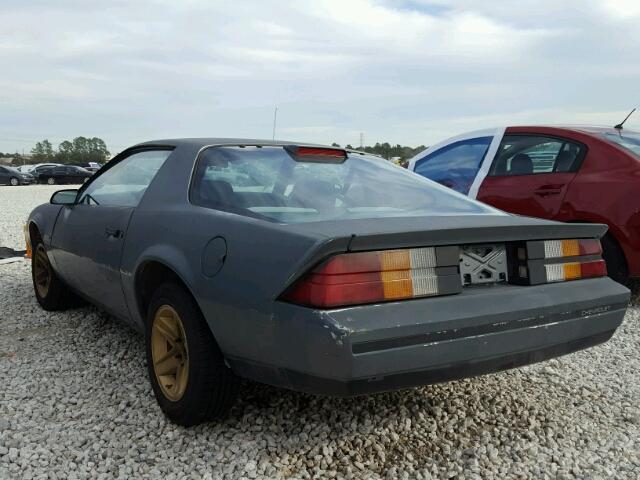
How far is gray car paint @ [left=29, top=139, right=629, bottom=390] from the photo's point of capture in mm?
1955

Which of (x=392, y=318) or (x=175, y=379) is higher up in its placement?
(x=392, y=318)

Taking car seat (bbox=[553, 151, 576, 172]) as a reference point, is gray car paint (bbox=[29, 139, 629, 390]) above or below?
below

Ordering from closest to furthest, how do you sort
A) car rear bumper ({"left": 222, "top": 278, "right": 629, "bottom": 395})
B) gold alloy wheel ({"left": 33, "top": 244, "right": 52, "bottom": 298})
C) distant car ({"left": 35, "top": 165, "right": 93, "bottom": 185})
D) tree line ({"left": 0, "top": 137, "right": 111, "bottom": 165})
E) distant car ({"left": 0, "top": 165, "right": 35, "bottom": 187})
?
car rear bumper ({"left": 222, "top": 278, "right": 629, "bottom": 395}) < gold alloy wheel ({"left": 33, "top": 244, "right": 52, "bottom": 298}) < distant car ({"left": 0, "top": 165, "right": 35, "bottom": 187}) < distant car ({"left": 35, "top": 165, "right": 93, "bottom": 185}) < tree line ({"left": 0, "top": 137, "right": 111, "bottom": 165})

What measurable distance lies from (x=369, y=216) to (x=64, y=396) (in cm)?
176

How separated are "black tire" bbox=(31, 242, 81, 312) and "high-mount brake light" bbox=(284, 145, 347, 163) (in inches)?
86.5

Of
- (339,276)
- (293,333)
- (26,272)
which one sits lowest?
(26,272)

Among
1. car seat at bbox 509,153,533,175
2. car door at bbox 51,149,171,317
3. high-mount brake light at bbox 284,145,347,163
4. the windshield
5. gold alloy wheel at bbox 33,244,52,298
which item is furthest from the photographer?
car seat at bbox 509,153,533,175

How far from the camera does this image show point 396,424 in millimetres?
2617

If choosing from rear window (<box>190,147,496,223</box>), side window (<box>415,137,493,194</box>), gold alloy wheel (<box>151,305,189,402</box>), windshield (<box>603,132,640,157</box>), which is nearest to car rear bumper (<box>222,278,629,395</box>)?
gold alloy wheel (<box>151,305,189,402</box>)

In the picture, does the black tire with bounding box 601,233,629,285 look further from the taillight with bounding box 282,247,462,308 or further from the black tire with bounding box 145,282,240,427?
the black tire with bounding box 145,282,240,427

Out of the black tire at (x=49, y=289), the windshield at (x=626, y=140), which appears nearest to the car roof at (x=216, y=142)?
the black tire at (x=49, y=289)

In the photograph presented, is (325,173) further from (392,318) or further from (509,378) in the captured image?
(509,378)

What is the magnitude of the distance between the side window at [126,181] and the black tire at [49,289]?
2.67 feet

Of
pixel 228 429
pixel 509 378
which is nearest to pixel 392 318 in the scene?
pixel 228 429
